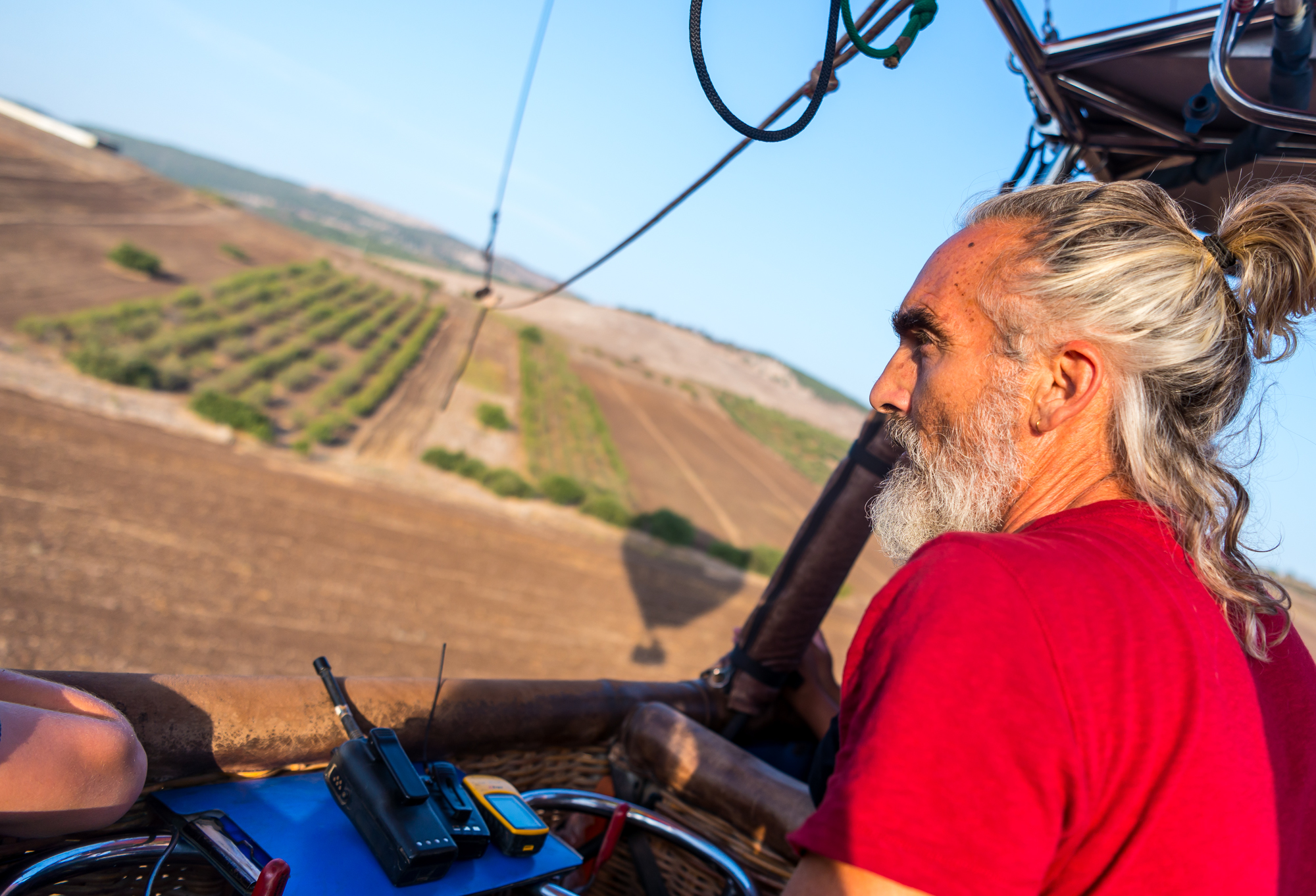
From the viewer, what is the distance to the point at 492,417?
80.5 ft

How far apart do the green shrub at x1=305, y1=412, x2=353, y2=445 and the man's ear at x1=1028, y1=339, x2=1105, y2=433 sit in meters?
16.8

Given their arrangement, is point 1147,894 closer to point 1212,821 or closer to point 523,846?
point 1212,821

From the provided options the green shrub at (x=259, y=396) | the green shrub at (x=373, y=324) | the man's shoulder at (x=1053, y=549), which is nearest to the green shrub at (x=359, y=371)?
the green shrub at (x=373, y=324)

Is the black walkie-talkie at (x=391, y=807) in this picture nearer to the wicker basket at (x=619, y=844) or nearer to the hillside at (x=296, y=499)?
the wicker basket at (x=619, y=844)

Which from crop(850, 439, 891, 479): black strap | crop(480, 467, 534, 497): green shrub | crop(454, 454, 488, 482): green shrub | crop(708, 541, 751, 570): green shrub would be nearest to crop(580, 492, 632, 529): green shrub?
crop(480, 467, 534, 497): green shrub

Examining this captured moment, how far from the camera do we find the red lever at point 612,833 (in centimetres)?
195

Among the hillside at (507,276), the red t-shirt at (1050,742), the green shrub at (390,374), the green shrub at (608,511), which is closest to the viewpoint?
the red t-shirt at (1050,742)

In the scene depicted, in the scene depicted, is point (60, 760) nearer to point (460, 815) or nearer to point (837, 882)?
point (460, 815)

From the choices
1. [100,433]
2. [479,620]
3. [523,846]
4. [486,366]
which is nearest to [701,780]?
[523,846]

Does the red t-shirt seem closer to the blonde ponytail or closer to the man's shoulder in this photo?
the man's shoulder

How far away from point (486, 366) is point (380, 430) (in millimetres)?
14131

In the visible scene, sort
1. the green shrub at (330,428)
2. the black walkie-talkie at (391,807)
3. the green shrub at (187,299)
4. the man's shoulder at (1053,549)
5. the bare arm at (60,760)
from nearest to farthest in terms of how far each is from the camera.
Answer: the man's shoulder at (1053,549), the bare arm at (60,760), the black walkie-talkie at (391,807), the green shrub at (330,428), the green shrub at (187,299)

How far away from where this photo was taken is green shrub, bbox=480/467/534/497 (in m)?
17.6

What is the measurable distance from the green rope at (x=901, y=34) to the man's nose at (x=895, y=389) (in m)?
0.78
